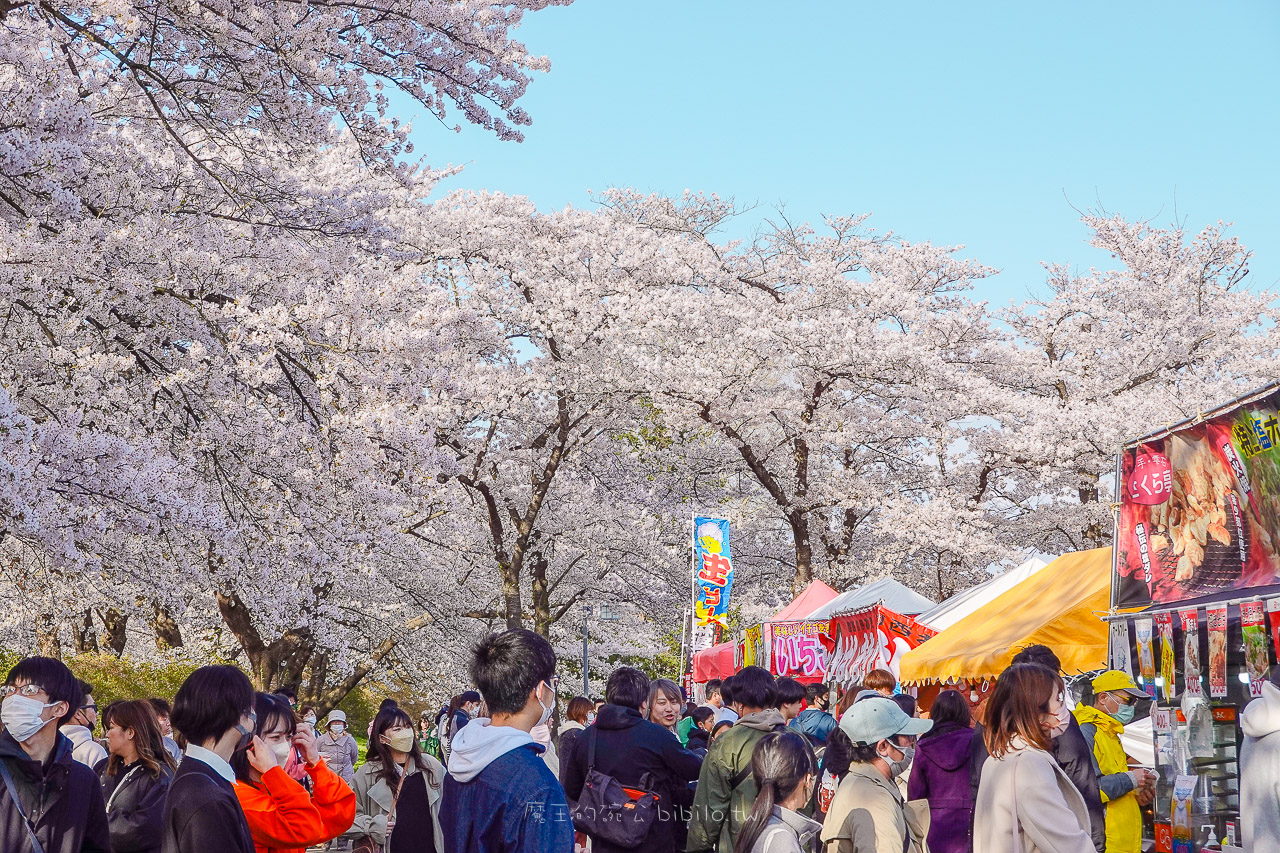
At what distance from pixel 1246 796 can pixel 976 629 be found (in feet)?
17.5

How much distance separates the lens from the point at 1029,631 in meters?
8.89

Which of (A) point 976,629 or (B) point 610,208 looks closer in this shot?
(A) point 976,629

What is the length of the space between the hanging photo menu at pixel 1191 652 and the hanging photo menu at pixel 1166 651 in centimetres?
15

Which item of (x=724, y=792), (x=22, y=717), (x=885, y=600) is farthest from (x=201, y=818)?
(x=885, y=600)

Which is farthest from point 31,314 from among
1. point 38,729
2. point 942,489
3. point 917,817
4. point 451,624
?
point 942,489

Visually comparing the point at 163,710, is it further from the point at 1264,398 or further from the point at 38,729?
the point at 1264,398

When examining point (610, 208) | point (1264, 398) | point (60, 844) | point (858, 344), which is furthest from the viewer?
point (610, 208)

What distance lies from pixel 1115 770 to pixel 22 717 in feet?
17.5

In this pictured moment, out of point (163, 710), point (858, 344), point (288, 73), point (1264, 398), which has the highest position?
point (858, 344)

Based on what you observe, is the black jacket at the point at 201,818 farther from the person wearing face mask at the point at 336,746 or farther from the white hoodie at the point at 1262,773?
→ the person wearing face mask at the point at 336,746

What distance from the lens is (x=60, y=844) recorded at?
342 centimetres

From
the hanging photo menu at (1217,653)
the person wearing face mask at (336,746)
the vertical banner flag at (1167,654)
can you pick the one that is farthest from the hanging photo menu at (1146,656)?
the person wearing face mask at (336,746)

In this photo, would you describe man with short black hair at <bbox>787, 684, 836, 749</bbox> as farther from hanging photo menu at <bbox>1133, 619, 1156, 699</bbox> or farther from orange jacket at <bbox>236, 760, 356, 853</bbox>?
orange jacket at <bbox>236, 760, 356, 853</bbox>

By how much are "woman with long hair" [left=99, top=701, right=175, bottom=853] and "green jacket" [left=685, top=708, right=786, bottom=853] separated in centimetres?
233
